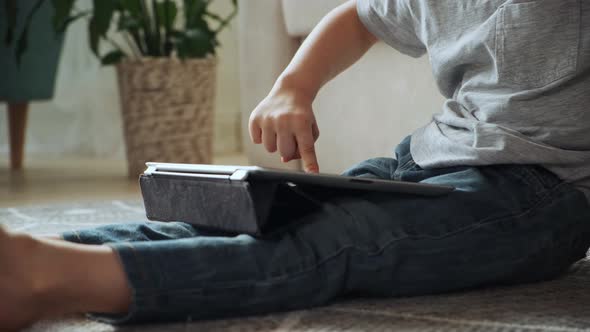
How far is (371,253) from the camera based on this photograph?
0.61 meters

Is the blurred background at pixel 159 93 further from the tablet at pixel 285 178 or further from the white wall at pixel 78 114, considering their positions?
the tablet at pixel 285 178

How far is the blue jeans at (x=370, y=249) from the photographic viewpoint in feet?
1.81

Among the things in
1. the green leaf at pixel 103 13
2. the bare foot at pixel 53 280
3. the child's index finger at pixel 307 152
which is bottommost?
the bare foot at pixel 53 280

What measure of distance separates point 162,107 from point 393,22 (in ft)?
3.73

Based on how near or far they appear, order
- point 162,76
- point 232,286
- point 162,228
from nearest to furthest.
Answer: point 232,286, point 162,228, point 162,76

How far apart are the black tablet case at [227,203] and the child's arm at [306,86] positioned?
0.22 ft

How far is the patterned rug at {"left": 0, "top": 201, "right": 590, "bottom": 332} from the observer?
554 mm

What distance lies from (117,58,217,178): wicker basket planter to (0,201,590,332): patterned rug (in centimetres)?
133

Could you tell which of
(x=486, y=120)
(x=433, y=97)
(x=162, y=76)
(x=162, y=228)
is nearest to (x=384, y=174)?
(x=486, y=120)

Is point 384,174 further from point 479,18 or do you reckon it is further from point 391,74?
point 391,74

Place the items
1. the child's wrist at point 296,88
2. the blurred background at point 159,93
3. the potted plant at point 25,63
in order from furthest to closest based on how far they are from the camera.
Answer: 1. the potted plant at point 25,63
2. the blurred background at point 159,93
3. the child's wrist at point 296,88

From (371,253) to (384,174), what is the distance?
18cm

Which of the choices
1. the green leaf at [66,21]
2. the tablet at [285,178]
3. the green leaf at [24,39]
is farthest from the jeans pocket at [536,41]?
the green leaf at [24,39]

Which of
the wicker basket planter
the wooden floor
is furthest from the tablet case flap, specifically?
the wicker basket planter
